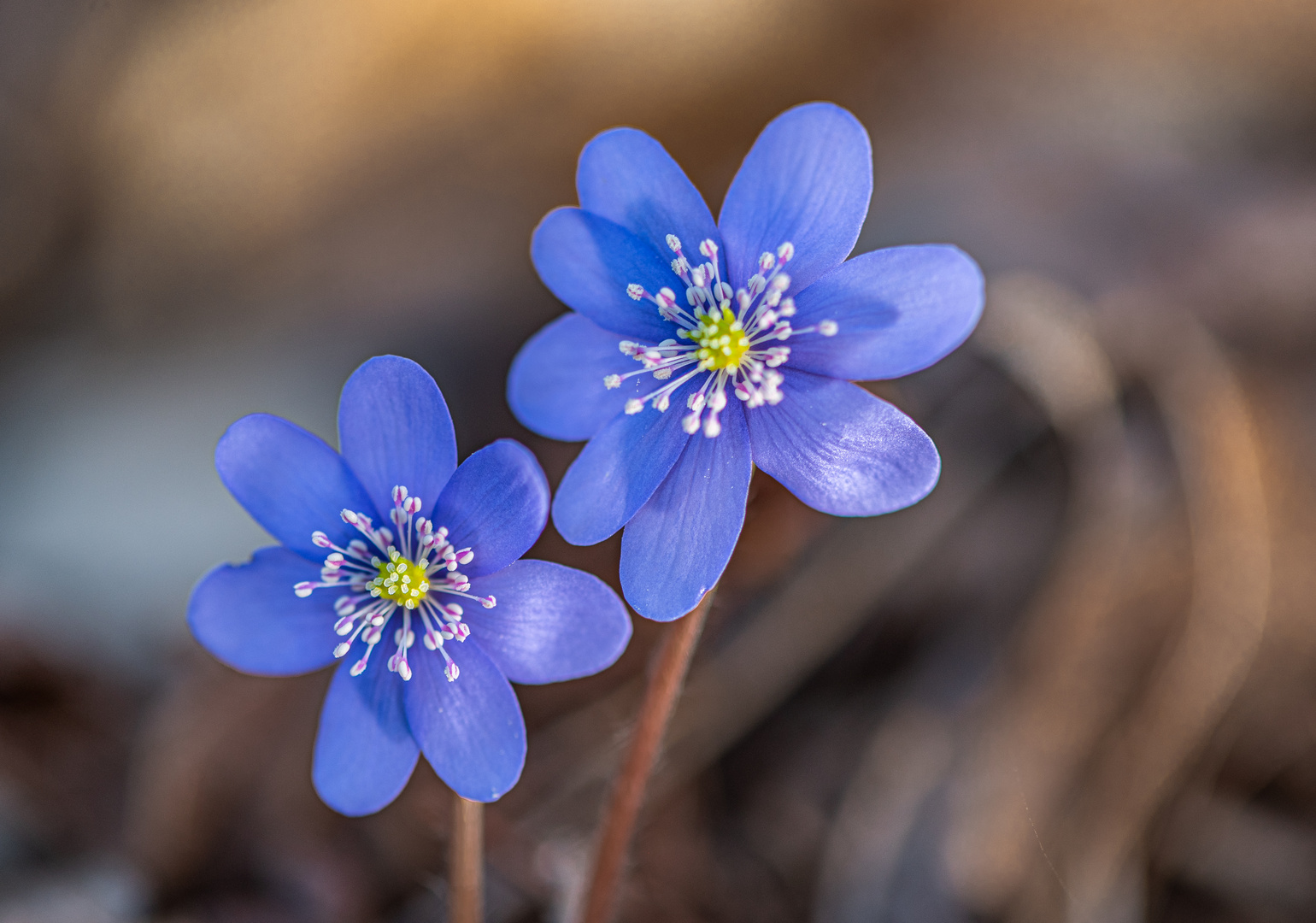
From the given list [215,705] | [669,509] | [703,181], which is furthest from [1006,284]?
[215,705]

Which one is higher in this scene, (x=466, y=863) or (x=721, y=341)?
(x=721, y=341)

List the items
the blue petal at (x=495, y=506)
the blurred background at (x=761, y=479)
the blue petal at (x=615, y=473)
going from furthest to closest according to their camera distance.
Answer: the blurred background at (x=761, y=479)
the blue petal at (x=615, y=473)
the blue petal at (x=495, y=506)

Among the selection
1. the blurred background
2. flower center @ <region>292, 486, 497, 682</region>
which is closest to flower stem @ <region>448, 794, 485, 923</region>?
flower center @ <region>292, 486, 497, 682</region>

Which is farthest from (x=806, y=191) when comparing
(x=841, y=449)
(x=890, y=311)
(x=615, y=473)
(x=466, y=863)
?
(x=466, y=863)

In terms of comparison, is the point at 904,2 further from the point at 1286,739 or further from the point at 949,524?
the point at 1286,739

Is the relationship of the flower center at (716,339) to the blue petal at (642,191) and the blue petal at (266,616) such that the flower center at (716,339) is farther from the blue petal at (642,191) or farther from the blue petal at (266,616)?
the blue petal at (266,616)

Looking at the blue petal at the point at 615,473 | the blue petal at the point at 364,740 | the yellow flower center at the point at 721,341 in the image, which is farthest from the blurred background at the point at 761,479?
the yellow flower center at the point at 721,341

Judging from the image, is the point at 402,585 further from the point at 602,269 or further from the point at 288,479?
the point at 602,269
